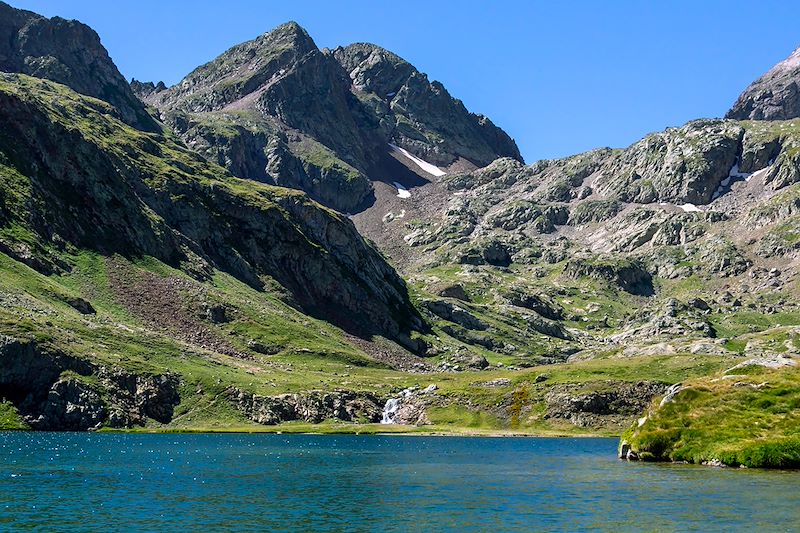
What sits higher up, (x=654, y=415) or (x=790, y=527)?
(x=654, y=415)

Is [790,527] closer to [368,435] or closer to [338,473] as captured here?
[338,473]

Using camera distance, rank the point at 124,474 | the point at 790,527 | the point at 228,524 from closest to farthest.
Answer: the point at 790,527 → the point at 228,524 → the point at 124,474

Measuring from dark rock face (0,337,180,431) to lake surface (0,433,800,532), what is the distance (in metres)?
58.5

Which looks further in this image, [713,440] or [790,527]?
[713,440]

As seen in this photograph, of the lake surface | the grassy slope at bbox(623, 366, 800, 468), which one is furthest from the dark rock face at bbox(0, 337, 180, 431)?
the grassy slope at bbox(623, 366, 800, 468)

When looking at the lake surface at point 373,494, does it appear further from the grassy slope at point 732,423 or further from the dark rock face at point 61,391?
the dark rock face at point 61,391

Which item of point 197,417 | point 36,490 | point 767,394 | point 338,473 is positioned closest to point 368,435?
point 197,417

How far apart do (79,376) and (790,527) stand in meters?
157

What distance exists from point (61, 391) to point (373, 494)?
123216 millimetres

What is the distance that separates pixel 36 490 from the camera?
6141 centimetres

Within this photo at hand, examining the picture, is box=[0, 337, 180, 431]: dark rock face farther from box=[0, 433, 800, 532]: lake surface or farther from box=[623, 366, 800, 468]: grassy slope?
box=[623, 366, 800, 468]: grassy slope

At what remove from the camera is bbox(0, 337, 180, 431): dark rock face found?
162875 mm

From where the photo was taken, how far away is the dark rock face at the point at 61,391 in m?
163

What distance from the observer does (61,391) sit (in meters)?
165
